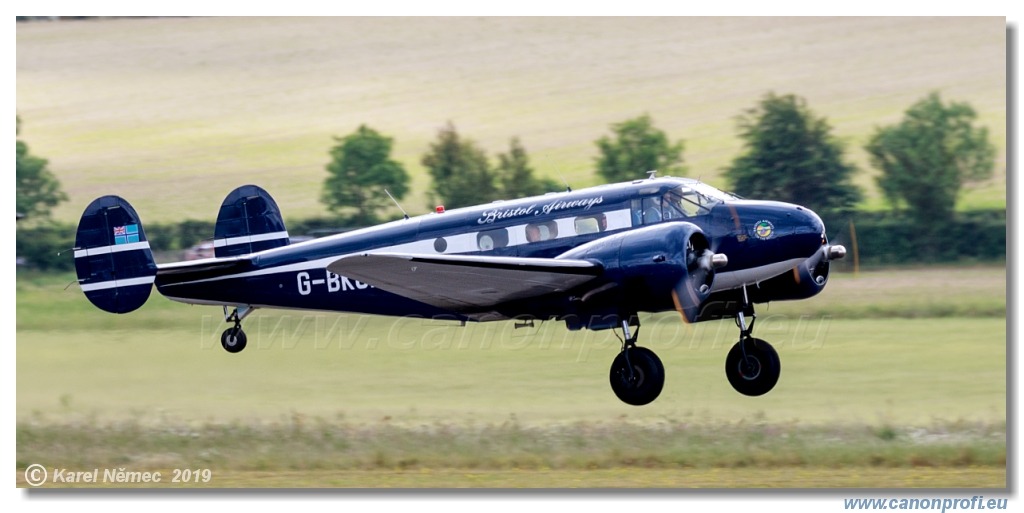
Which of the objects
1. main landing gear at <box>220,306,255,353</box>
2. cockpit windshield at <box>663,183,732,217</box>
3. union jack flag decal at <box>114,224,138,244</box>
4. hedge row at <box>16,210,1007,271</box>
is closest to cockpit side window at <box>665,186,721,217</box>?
cockpit windshield at <box>663,183,732,217</box>

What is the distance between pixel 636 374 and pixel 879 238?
1134 centimetres

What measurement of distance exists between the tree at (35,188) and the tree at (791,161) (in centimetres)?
1430

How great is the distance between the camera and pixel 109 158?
25.1 meters

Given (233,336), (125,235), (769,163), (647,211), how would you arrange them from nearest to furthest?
(647,211) → (125,235) → (233,336) → (769,163)

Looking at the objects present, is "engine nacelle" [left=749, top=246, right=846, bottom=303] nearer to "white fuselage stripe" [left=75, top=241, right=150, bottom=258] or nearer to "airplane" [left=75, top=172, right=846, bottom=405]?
"airplane" [left=75, top=172, right=846, bottom=405]

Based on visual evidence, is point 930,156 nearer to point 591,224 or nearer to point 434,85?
point 434,85

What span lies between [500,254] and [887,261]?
35.9ft

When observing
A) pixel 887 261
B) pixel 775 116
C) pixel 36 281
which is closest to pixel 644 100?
pixel 775 116

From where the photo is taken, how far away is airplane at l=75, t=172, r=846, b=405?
1228 cm

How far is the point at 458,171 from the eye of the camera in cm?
2584

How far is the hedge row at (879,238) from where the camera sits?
72.7 feet

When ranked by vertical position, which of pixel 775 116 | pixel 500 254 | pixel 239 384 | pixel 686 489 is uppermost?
pixel 775 116

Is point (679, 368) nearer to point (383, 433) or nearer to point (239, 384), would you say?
point (383, 433)

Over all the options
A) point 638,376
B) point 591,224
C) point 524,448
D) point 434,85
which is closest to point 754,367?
point 638,376
